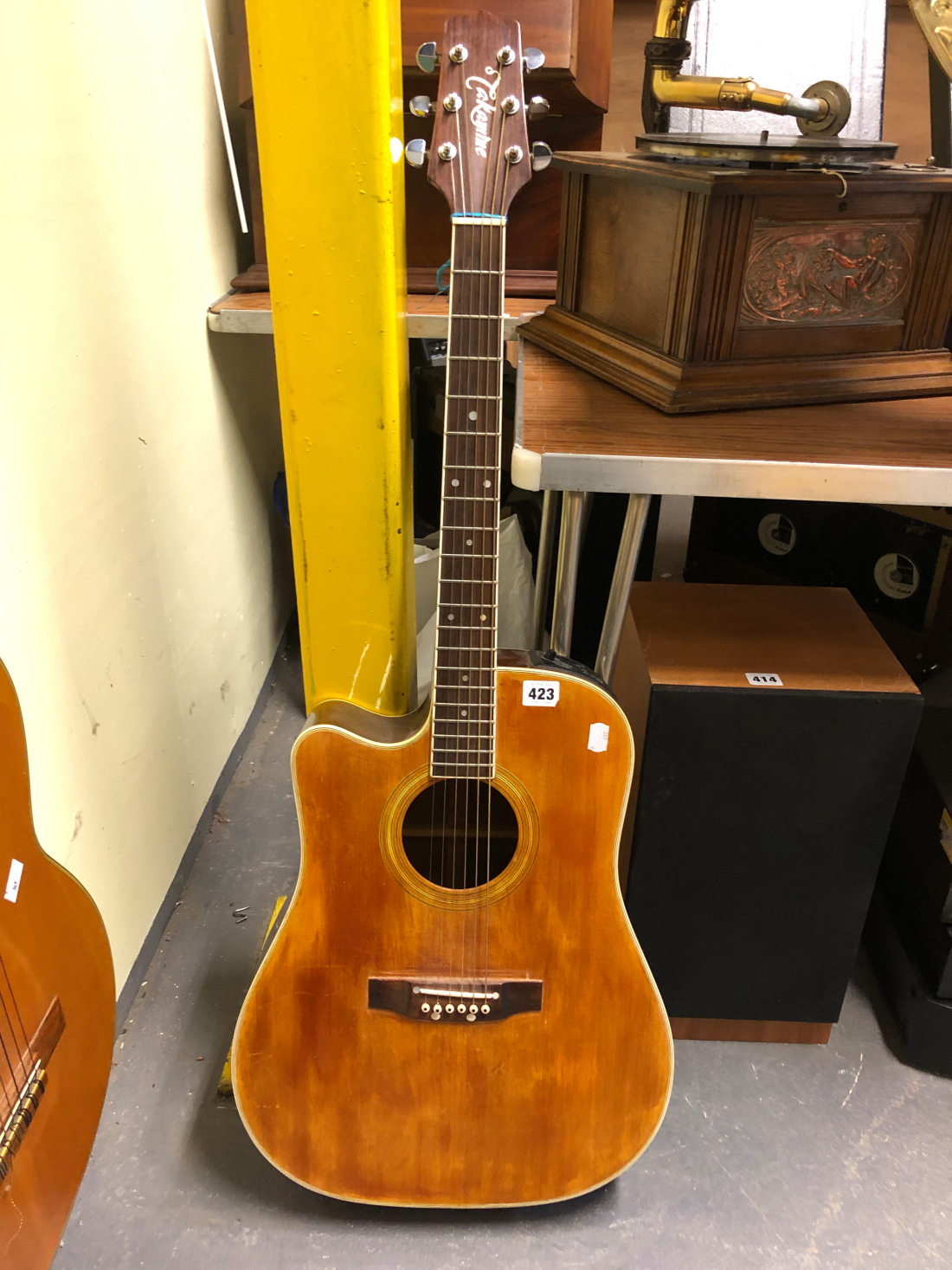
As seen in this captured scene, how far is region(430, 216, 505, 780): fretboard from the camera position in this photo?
0.90 metres

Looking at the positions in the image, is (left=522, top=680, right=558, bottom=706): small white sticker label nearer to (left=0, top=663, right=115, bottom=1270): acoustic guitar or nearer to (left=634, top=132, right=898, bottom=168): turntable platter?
(left=0, top=663, right=115, bottom=1270): acoustic guitar

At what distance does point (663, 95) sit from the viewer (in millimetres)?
1061

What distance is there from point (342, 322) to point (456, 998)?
710 mm

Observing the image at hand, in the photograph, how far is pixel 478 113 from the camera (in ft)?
2.91

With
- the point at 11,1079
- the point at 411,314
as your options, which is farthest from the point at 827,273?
the point at 11,1079

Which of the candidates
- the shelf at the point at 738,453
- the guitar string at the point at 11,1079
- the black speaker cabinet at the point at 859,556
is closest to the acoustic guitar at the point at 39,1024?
the guitar string at the point at 11,1079

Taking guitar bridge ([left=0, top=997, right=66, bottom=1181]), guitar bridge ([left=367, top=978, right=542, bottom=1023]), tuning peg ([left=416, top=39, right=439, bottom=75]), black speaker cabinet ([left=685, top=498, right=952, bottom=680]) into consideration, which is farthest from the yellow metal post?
black speaker cabinet ([left=685, top=498, right=952, bottom=680])

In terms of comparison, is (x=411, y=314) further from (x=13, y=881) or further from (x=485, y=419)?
(x=13, y=881)

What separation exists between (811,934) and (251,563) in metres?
1.16

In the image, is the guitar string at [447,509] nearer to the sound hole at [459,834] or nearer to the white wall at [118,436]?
the sound hole at [459,834]

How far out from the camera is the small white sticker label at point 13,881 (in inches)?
30.5

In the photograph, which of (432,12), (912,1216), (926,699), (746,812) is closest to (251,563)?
(432,12)

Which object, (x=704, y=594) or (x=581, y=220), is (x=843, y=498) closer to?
(x=704, y=594)

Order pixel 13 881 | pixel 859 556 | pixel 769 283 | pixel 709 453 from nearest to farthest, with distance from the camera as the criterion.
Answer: pixel 13 881
pixel 709 453
pixel 769 283
pixel 859 556
